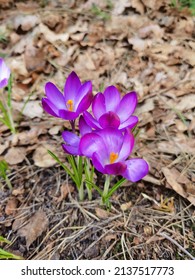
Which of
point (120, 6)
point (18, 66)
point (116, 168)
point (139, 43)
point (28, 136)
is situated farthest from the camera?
point (120, 6)

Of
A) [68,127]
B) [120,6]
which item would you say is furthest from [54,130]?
[120,6]

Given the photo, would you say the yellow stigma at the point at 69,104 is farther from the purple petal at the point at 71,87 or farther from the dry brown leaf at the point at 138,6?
the dry brown leaf at the point at 138,6

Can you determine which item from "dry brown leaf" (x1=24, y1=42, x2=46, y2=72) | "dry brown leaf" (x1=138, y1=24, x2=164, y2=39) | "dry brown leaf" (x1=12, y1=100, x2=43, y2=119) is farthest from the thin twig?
"dry brown leaf" (x1=138, y1=24, x2=164, y2=39)

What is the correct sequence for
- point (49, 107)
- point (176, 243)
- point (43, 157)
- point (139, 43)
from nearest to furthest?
point (49, 107)
point (176, 243)
point (43, 157)
point (139, 43)

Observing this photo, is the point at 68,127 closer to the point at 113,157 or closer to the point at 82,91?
the point at 82,91

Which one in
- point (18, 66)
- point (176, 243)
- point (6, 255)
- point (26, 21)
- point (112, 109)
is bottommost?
point (176, 243)
